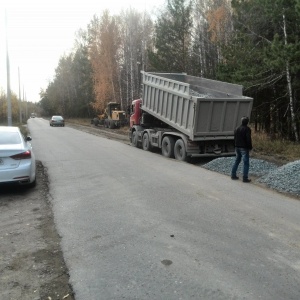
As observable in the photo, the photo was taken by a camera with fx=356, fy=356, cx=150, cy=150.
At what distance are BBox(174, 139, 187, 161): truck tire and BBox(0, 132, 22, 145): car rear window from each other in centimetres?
636

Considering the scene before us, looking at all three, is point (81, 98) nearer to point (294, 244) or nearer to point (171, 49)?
point (171, 49)

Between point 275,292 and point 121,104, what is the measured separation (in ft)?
125

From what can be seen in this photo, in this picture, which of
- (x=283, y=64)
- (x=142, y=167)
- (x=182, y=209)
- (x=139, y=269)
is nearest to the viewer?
(x=139, y=269)

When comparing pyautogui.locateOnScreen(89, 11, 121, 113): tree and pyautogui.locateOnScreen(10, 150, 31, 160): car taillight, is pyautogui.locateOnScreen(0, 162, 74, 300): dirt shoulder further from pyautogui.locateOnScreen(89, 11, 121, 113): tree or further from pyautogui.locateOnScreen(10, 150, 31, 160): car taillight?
pyautogui.locateOnScreen(89, 11, 121, 113): tree

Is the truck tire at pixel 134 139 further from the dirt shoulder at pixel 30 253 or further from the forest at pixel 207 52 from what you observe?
the dirt shoulder at pixel 30 253

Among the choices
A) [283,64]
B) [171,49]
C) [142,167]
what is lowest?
[142,167]

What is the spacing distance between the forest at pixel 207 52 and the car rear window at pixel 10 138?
9578mm

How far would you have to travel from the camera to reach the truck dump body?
12.3 meters

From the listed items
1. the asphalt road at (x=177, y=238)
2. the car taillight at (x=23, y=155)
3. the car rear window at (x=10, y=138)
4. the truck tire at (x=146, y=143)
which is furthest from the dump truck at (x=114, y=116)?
the car taillight at (x=23, y=155)

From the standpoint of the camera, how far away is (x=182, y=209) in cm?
636

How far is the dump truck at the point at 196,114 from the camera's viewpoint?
488 inches

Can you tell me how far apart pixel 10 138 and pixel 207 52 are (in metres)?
24.6

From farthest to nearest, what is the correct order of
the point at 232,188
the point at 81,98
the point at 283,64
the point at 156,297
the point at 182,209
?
the point at 81,98 < the point at 283,64 < the point at 232,188 < the point at 182,209 < the point at 156,297

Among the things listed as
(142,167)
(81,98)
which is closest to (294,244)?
(142,167)
